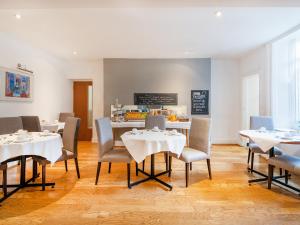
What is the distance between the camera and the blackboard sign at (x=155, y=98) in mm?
5688

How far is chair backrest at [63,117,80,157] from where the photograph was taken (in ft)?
10.1

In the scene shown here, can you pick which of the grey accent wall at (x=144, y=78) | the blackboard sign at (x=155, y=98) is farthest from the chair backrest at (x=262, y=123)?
the blackboard sign at (x=155, y=98)

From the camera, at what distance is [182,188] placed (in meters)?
2.75

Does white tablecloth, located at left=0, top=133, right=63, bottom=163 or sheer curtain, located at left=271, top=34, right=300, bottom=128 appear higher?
sheer curtain, located at left=271, top=34, right=300, bottom=128

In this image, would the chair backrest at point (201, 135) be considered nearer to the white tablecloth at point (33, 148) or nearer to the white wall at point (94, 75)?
the white tablecloth at point (33, 148)

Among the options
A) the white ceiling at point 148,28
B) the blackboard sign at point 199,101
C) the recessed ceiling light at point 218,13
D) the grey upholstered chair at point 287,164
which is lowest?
the grey upholstered chair at point 287,164

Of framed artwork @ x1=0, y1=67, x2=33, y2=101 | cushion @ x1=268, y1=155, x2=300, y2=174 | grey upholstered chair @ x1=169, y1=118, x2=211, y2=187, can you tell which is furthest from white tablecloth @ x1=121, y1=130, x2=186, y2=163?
framed artwork @ x1=0, y1=67, x2=33, y2=101

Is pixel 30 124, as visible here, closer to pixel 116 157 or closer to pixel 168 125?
pixel 116 157

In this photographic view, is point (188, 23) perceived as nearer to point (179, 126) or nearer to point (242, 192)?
point (179, 126)

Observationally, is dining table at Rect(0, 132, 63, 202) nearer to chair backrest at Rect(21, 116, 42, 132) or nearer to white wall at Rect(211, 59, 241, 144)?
chair backrest at Rect(21, 116, 42, 132)

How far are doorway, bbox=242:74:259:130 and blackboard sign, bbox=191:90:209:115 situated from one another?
1.11 metres

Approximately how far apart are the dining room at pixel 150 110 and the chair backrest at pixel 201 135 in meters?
0.02

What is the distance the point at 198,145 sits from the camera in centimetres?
318

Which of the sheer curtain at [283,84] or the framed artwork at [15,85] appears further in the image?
the sheer curtain at [283,84]
